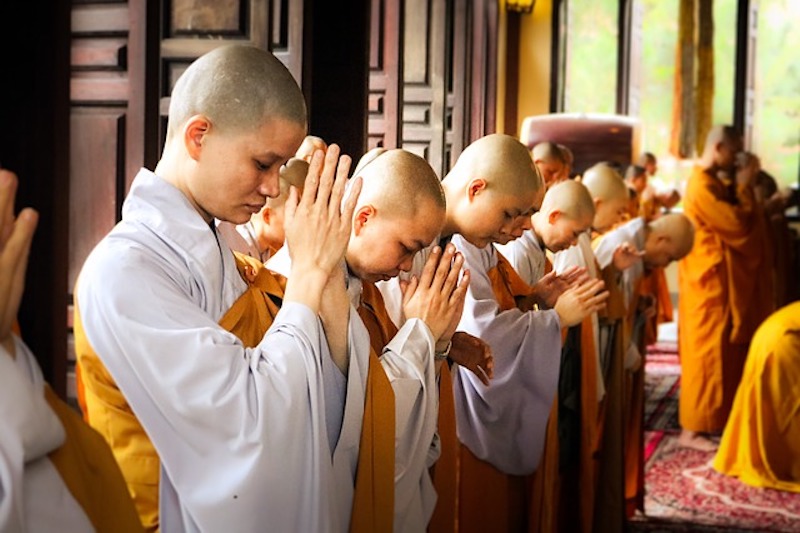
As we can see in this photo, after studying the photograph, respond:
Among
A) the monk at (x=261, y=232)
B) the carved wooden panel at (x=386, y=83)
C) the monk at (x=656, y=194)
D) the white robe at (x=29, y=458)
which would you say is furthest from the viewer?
the monk at (x=656, y=194)

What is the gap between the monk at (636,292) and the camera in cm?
525

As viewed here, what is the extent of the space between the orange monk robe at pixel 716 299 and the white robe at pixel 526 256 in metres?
3.56

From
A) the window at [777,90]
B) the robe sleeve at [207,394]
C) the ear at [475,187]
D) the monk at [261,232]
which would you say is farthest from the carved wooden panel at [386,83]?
the window at [777,90]

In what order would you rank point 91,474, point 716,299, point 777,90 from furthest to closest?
point 777,90 < point 716,299 < point 91,474

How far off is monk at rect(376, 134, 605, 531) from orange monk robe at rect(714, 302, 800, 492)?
2.61 m

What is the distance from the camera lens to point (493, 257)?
351 centimetres

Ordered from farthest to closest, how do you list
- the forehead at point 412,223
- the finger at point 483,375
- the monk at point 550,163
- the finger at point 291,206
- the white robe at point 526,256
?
the monk at point 550,163, the white robe at point 526,256, the finger at point 483,375, the forehead at point 412,223, the finger at point 291,206

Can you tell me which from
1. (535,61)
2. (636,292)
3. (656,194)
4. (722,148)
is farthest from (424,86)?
(656,194)

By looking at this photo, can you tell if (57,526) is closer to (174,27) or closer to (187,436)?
(187,436)

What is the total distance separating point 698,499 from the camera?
575 centimetres

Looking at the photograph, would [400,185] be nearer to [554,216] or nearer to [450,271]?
[450,271]

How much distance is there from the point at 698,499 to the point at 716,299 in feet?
7.02

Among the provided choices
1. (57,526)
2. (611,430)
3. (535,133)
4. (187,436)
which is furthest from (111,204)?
(535,133)

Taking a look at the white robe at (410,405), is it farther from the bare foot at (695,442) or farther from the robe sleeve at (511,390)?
the bare foot at (695,442)
